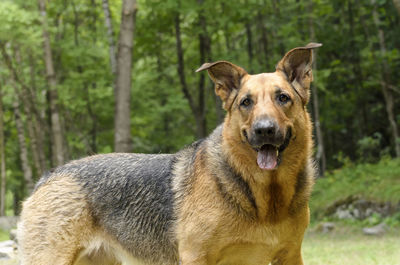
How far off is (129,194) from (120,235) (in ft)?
1.31

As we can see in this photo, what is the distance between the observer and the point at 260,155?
4309mm

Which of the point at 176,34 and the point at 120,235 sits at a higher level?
the point at 176,34

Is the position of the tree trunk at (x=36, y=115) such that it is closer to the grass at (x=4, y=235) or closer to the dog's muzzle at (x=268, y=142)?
the grass at (x=4, y=235)

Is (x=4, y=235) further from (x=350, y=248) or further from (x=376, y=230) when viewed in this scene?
(x=376, y=230)

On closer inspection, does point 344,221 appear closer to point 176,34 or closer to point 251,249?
point 176,34

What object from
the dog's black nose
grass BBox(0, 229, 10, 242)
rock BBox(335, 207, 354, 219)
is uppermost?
the dog's black nose

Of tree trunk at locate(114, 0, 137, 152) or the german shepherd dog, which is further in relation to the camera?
tree trunk at locate(114, 0, 137, 152)

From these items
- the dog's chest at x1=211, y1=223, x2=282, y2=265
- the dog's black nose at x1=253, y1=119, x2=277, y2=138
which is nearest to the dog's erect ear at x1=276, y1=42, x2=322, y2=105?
the dog's black nose at x1=253, y1=119, x2=277, y2=138

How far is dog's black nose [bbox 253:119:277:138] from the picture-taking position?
4.03 meters

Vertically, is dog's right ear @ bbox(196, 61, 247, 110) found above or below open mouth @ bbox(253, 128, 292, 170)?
above

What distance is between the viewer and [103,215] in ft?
16.5

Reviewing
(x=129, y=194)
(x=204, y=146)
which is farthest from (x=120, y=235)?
(x=204, y=146)

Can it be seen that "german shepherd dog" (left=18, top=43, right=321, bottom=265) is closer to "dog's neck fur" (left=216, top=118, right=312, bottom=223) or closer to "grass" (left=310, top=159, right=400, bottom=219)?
"dog's neck fur" (left=216, top=118, right=312, bottom=223)

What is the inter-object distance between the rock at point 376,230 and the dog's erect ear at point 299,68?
378 inches
